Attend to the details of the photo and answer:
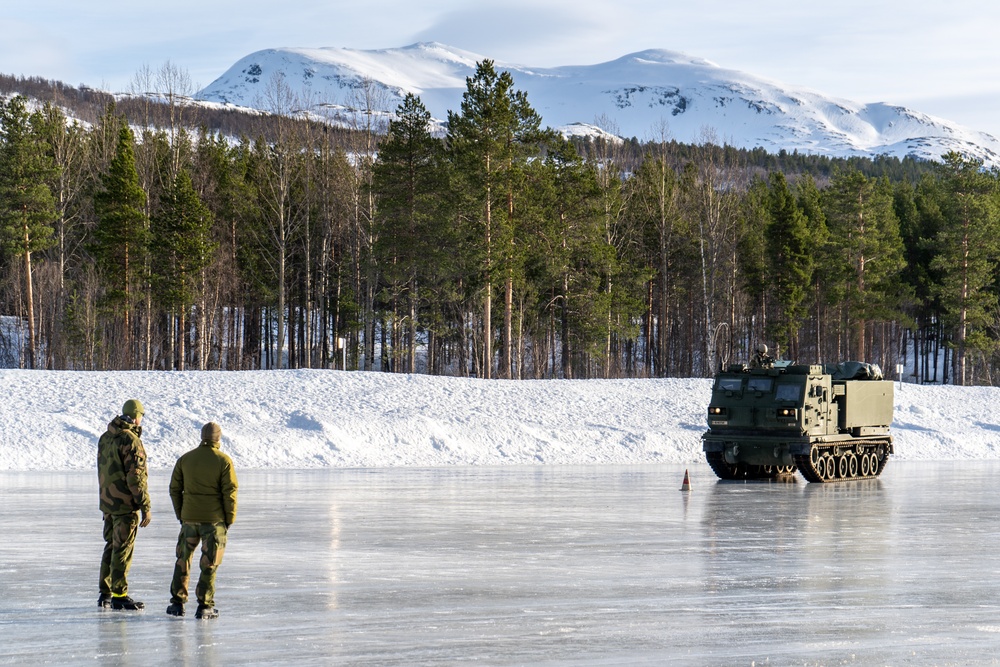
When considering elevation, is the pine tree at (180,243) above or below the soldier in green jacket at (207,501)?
above

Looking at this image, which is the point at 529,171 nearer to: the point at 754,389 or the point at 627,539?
the point at 754,389

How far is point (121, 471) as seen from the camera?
10562 millimetres

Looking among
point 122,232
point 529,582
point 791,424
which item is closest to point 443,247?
point 122,232

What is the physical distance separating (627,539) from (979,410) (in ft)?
111

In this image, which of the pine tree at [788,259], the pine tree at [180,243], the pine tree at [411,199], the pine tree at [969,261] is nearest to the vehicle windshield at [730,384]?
the pine tree at [411,199]

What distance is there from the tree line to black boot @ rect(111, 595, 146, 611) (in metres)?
38.2

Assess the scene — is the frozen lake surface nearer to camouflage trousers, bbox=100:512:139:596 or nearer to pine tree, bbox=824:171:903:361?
camouflage trousers, bbox=100:512:139:596

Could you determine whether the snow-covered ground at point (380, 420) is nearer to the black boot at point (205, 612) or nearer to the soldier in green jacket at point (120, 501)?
the soldier in green jacket at point (120, 501)

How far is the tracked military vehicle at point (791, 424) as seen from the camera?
27.7 m

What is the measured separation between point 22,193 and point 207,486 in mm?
48895

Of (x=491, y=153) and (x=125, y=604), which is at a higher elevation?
(x=491, y=153)

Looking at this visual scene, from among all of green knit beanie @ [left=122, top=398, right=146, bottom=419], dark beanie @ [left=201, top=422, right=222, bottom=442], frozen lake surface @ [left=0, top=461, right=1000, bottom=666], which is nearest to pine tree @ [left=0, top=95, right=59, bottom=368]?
frozen lake surface @ [left=0, top=461, right=1000, bottom=666]

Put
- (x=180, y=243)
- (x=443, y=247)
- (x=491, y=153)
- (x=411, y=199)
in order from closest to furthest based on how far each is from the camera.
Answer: (x=491, y=153) < (x=443, y=247) < (x=411, y=199) < (x=180, y=243)

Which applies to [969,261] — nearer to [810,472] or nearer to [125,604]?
[810,472]
